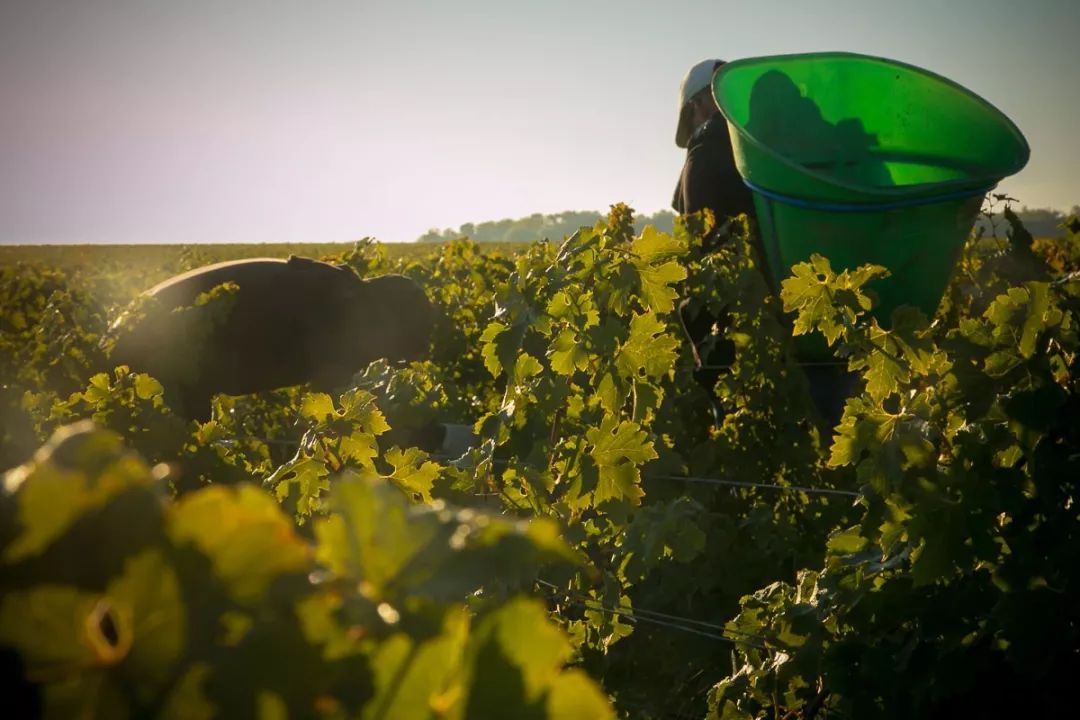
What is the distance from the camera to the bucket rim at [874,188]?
3.87 meters

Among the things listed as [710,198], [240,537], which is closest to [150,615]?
[240,537]

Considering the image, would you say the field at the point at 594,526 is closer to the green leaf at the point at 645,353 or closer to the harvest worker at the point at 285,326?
the green leaf at the point at 645,353

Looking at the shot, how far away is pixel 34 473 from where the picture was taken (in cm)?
42

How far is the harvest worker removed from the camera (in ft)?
17.0

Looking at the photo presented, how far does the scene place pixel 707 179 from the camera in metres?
5.04

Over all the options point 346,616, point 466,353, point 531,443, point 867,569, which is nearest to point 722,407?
point 531,443

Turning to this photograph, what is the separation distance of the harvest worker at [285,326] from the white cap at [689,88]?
210cm

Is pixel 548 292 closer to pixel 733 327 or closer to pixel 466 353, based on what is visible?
pixel 733 327

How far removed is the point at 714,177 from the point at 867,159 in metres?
1.02

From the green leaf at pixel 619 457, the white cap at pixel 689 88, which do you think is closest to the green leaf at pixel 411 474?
the green leaf at pixel 619 457

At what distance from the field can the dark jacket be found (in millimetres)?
368

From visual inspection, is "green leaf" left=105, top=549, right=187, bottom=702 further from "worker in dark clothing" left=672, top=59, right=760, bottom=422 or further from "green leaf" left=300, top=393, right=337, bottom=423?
"worker in dark clothing" left=672, top=59, right=760, bottom=422

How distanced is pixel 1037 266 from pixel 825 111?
223cm

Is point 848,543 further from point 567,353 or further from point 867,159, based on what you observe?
point 867,159
